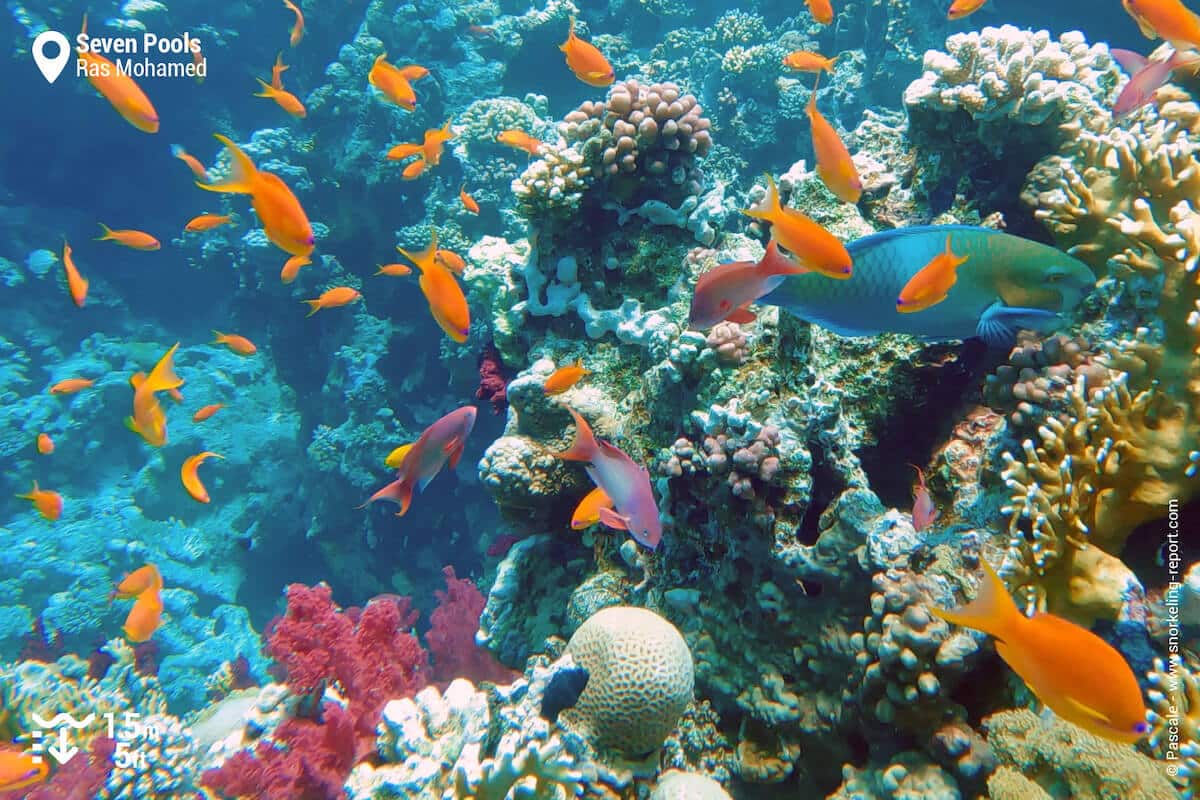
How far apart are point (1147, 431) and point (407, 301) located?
434 inches

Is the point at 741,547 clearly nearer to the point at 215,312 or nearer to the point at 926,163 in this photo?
the point at 926,163

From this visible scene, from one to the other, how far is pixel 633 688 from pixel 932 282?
2.03 meters

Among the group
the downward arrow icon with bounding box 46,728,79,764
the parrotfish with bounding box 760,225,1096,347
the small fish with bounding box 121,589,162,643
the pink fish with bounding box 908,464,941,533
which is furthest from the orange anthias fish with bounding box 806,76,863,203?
the downward arrow icon with bounding box 46,728,79,764

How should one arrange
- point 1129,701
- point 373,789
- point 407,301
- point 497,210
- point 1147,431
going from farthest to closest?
1. point 407,301
2. point 497,210
3. point 373,789
4. point 1147,431
5. point 1129,701

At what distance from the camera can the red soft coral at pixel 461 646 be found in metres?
4.53

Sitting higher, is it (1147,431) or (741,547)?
(1147,431)

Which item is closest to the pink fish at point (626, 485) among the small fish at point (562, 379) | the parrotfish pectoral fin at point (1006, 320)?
the small fish at point (562, 379)

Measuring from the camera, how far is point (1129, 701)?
1.33m

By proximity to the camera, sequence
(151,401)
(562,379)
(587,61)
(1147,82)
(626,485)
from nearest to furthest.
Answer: (626,485) < (1147,82) < (562,379) < (587,61) < (151,401)

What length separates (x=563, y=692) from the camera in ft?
8.54

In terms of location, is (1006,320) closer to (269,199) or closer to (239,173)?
(269,199)

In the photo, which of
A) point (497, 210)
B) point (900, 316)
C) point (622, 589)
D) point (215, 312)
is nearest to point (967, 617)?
point (900, 316)

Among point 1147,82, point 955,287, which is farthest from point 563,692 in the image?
point 1147,82

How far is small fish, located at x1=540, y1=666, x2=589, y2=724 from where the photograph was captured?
2596mm
